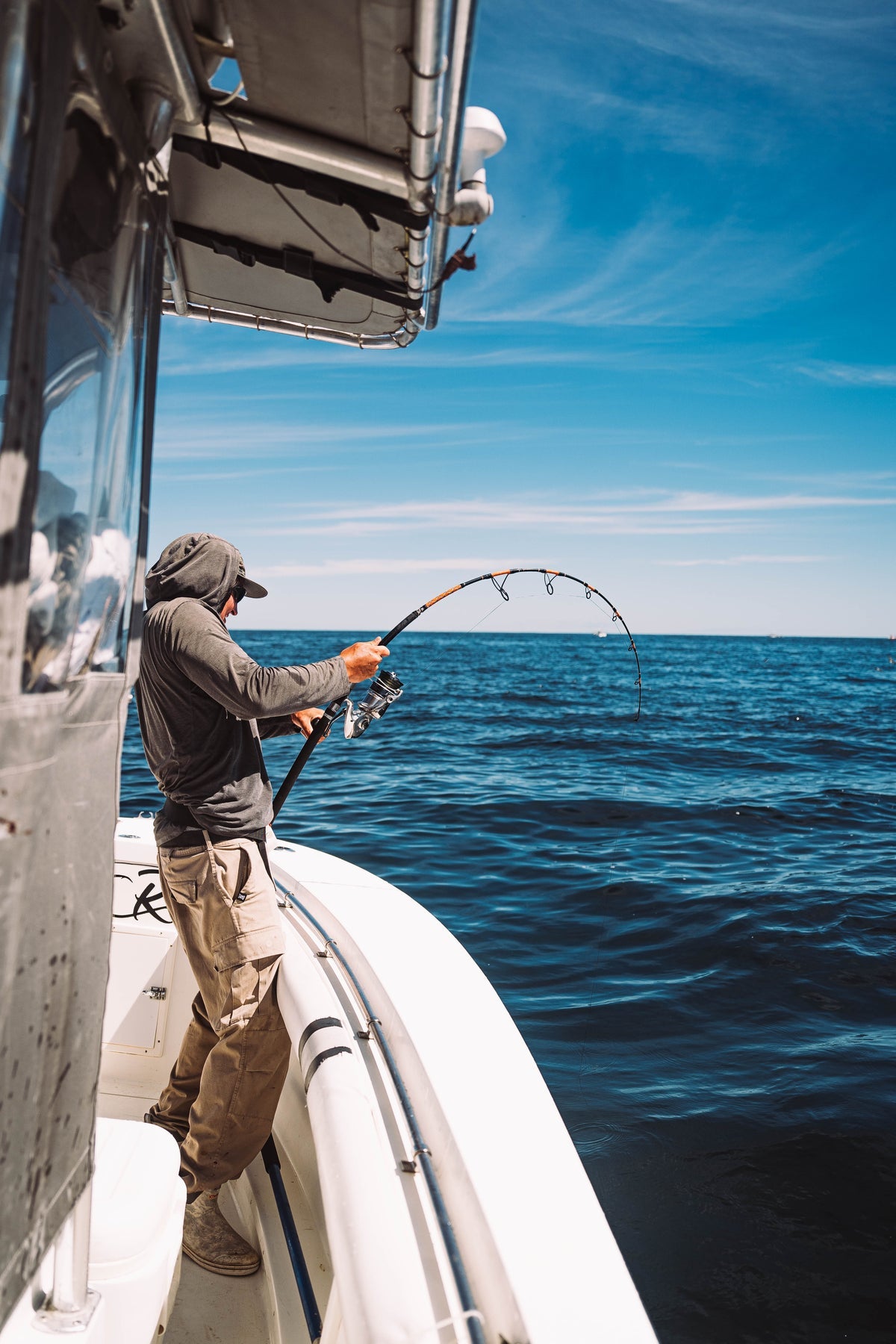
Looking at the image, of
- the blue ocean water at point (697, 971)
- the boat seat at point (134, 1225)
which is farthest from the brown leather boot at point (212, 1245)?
the blue ocean water at point (697, 971)

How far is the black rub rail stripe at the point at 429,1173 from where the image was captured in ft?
3.96

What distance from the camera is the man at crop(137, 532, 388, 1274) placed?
226cm

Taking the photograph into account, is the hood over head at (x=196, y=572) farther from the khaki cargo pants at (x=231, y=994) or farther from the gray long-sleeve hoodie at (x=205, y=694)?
the khaki cargo pants at (x=231, y=994)

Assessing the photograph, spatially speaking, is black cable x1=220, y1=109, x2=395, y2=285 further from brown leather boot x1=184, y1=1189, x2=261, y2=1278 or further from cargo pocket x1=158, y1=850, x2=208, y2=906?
brown leather boot x1=184, y1=1189, x2=261, y2=1278

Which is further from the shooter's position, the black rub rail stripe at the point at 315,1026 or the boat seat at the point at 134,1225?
the black rub rail stripe at the point at 315,1026

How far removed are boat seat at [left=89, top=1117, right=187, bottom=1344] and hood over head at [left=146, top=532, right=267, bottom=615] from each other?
127 centimetres

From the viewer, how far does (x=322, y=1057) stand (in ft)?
6.27

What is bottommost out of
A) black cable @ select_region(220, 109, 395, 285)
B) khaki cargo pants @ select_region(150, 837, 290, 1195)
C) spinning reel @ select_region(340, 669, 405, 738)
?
khaki cargo pants @ select_region(150, 837, 290, 1195)

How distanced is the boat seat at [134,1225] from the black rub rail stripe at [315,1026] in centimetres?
53

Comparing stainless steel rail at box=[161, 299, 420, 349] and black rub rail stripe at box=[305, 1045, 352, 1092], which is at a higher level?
stainless steel rail at box=[161, 299, 420, 349]

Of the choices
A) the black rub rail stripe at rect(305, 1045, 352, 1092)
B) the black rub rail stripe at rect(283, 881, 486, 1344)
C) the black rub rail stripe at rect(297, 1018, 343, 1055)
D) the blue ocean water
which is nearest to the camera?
the black rub rail stripe at rect(283, 881, 486, 1344)

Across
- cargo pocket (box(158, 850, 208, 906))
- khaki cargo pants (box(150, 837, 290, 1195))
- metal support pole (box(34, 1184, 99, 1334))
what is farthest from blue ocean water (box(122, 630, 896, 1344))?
cargo pocket (box(158, 850, 208, 906))

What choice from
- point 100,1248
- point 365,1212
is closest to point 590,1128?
point 365,1212

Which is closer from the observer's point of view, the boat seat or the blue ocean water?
the boat seat
